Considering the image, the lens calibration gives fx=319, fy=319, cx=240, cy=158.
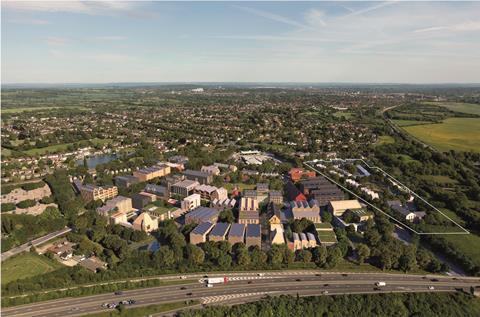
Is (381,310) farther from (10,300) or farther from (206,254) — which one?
(10,300)

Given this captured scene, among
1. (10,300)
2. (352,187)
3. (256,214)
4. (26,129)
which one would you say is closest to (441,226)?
(352,187)

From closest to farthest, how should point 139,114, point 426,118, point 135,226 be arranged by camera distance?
point 135,226 < point 426,118 < point 139,114

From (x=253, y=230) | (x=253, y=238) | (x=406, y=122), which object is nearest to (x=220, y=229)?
(x=253, y=230)

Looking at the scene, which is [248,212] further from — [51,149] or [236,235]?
[51,149]

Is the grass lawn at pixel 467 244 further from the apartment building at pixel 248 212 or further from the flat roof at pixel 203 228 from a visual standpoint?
the flat roof at pixel 203 228

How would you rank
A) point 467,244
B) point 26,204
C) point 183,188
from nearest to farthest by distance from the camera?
1. point 467,244
2. point 26,204
3. point 183,188

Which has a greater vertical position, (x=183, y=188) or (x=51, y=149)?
(x=183, y=188)
